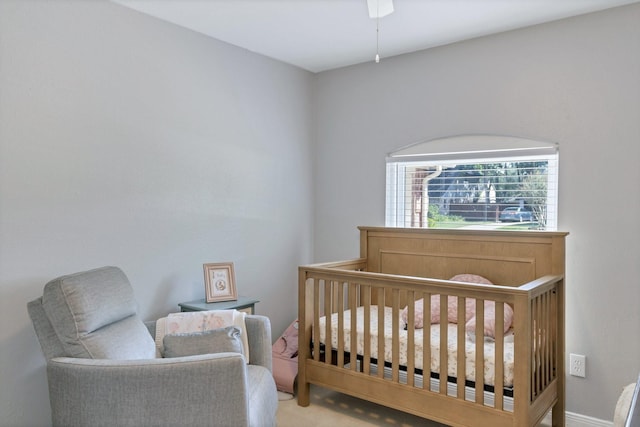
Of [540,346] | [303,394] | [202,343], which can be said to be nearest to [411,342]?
[540,346]

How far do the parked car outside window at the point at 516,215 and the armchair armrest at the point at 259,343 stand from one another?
→ 1.68m

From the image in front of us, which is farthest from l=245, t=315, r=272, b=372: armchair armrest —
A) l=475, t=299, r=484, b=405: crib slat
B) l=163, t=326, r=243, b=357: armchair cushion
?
l=475, t=299, r=484, b=405: crib slat

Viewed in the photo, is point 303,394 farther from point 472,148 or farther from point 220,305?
point 472,148

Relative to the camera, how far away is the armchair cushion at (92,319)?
1765 millimetres

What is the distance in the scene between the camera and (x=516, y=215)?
9.62 feet

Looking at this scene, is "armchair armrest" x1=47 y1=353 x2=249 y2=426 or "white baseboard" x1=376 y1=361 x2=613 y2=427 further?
"white baseboard" x1=376 y1=361 x2=613 y2=427

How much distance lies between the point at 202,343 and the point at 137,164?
118cm

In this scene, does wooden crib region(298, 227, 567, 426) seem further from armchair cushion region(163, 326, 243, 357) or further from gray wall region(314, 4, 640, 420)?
armchair cushion region(163, 326, 243, 357)

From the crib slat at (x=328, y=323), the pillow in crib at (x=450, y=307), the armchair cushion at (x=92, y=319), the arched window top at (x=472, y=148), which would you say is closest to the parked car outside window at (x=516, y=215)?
the arched window top at (x=472, y=148)

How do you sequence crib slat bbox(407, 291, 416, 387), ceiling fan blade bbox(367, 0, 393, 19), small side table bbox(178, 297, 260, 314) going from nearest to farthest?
ceiling fan blade bbox(367, 0, 393, 19)
crib slat bbox(407, 291, 416, 387)
small side table bbox(178, 297, 260, 314)

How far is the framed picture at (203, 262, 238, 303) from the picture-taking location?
289cm

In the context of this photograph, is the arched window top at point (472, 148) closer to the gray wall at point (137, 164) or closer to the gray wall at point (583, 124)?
the gray wall at point (583, 124)

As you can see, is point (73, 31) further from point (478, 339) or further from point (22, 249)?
point (478, 339)

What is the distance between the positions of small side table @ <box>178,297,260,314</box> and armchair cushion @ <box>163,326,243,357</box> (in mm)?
644
